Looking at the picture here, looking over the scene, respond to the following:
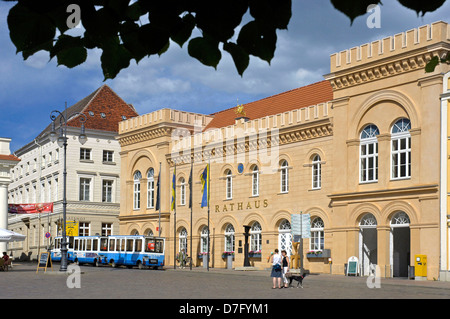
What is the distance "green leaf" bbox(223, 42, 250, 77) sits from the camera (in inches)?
116

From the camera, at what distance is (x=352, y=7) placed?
247cm

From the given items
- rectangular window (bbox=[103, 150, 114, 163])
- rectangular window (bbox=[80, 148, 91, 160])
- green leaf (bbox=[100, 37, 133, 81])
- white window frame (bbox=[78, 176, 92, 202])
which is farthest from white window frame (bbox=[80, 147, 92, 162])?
green leaf (bbox=[100, 37, 133, 81])

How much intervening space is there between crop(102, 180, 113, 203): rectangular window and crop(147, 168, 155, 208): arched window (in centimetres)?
1430

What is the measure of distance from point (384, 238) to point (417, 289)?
30.3ft

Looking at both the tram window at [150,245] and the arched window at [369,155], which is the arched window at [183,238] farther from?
the arched window at [369,155]

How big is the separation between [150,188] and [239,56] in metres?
54.4

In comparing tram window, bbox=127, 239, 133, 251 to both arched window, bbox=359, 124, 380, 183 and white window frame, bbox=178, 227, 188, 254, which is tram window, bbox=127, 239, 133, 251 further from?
arched window, bbox=359, 124, 380, 183

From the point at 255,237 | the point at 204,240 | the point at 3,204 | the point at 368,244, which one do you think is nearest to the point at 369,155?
the point at 368,244

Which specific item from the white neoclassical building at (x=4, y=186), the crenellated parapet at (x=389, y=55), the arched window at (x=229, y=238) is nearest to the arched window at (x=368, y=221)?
the crenellated parapet at (x=389, y=55)

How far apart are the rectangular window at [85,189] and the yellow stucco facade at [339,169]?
633 inches

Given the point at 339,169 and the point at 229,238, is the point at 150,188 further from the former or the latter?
the point at 339,169

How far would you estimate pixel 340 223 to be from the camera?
39781mm

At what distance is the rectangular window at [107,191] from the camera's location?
7038 cm

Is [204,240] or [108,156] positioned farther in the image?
[108,156]
